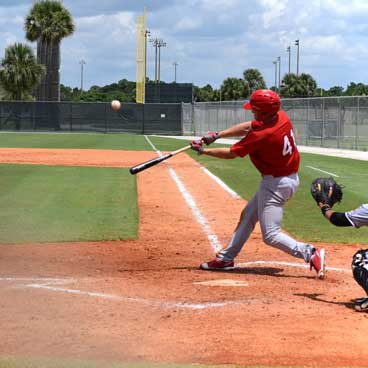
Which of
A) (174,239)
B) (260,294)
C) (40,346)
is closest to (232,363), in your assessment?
(40,346)

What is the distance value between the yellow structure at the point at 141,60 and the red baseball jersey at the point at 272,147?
5773 centimetres

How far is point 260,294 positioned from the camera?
6.37m

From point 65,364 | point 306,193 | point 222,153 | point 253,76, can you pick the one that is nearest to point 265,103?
point 222,153

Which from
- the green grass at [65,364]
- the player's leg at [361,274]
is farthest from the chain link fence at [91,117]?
the green grass at [65,364]

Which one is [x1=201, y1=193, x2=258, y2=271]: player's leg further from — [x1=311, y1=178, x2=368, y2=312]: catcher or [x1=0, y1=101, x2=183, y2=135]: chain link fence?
[x1=0, y1=101, x2=183, y2=135]: chain link fence

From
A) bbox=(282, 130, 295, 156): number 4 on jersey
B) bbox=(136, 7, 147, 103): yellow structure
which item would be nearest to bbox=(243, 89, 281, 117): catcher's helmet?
bbox=(282, 130, 295, 156): number 4 on jersey

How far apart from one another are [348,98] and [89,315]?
31.7 meters

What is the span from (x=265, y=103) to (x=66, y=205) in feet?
21.7

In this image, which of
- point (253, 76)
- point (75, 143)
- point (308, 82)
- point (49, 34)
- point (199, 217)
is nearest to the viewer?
point (199, 217)

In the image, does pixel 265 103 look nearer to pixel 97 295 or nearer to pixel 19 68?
pixel 97 295

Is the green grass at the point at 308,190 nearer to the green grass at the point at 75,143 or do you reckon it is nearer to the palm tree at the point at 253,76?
the green grass at the point at 75,143

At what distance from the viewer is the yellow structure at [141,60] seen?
64188 millimetres

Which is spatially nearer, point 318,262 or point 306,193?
point 318,262

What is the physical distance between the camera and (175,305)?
19.4ft
